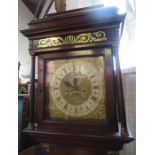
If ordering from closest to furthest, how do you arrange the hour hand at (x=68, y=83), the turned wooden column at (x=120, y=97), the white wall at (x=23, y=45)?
1. the turned wooden column at (x=120, y=97)
2. the hour hand at (x=68, y=83)
3. the white wall at (x=23, y=45)

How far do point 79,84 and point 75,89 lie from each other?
0.03 meters

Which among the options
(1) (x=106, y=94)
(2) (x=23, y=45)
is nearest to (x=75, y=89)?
(1) (x=106, y=94)

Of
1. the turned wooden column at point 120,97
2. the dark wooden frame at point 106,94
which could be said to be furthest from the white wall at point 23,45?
the turned wooden column at point 120,97

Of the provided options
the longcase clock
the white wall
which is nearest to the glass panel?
the longcase clock

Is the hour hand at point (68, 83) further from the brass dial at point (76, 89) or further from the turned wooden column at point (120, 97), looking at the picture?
Result: the turned wooden column at point (120, 97)

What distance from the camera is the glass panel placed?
0.78m

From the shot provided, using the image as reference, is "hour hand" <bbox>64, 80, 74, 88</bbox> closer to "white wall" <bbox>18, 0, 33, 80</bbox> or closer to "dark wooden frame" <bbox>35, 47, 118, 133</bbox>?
"dark wooden frame" <bbox>35, 47, 118, 133</bbox>

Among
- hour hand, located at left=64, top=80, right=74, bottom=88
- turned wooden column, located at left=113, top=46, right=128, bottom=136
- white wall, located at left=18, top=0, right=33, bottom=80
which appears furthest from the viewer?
white wall, located at left=18, top=0, right=33, bottom=80

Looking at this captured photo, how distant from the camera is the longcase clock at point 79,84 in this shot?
2.43 ft

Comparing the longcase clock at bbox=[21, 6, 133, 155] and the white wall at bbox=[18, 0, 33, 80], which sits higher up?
the white wall at bbox=[18, 0, 33, 80]

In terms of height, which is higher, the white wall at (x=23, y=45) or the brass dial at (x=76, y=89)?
the white wall at (x=23, y=45)
